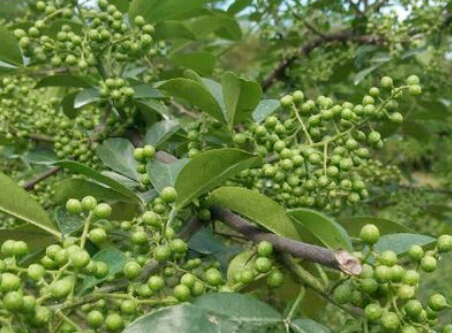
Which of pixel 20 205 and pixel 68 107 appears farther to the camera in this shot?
pixel 68 107

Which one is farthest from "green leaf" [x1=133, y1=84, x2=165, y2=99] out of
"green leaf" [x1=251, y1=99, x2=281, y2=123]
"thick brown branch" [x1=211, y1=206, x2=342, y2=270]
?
"thick brown branch" [x1=211, y1=206, x2=342, y2=270]

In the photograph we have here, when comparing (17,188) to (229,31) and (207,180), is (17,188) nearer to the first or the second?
(207,180)

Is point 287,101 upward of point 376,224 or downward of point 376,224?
upward

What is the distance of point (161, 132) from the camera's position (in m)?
1.96

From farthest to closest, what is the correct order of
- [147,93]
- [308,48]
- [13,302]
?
[308,48]
[147,93]
[13,302]

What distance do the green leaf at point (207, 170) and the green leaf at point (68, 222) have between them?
22 centimetres

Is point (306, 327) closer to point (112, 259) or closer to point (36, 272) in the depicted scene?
point (112, 259)

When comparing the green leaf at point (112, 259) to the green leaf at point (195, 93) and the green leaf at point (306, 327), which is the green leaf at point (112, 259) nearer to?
the green leaf at point (306, 327)

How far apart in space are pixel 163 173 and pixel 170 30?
3.04 feet

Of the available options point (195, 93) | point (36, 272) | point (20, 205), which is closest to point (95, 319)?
point (36, 272)

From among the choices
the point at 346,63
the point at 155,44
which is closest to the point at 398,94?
the point at 155,44

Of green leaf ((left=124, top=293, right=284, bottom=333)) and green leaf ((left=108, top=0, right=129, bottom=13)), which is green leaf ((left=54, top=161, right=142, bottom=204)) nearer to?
green leaf ((left=124, top=293, right=284, bottom=333))

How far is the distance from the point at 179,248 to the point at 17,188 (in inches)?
14.5

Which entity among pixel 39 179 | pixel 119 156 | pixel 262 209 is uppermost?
pixel 262 209
